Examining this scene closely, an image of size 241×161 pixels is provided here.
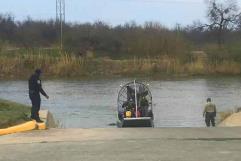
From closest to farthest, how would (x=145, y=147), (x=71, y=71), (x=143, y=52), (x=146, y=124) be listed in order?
(x=145, y=147) < (x=146, y=124) < (x=71, y=71) < (x=143, y=52)

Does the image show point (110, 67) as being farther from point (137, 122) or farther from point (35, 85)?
point (35, 85)

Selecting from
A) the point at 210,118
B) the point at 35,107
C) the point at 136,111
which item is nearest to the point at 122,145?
the point at 35,107

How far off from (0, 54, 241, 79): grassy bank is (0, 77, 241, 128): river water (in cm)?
455

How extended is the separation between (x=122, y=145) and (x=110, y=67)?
54.6 meters

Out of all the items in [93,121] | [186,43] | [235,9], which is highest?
[235,9]

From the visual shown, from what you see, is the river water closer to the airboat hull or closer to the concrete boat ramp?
the airboat hull

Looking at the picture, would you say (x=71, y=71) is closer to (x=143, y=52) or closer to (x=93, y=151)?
(x=143, y=52)

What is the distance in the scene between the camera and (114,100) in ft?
126

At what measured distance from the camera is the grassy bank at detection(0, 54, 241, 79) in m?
62.8

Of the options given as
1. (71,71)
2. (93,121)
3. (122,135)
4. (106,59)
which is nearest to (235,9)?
(106,59)

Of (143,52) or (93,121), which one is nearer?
(93,121)

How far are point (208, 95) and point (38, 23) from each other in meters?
58.8

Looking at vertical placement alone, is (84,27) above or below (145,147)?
above

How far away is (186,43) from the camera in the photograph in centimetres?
7169
